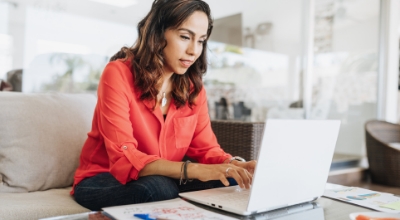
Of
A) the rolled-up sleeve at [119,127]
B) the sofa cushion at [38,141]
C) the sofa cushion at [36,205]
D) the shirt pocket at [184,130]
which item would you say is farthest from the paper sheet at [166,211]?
the sofa cushion at [38,141]

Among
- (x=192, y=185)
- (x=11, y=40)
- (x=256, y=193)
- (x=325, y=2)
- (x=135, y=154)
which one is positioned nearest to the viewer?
(x=256, y=193)

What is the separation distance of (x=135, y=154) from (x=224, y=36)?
2539 millimetres

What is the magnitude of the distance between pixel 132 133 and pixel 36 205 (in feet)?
1.31

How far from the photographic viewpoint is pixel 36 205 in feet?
4.27

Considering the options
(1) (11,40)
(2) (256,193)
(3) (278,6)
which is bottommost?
(2) (256,193)

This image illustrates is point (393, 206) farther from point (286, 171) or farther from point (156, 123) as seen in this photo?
point (156, 123)

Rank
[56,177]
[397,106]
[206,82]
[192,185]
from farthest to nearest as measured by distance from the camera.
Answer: [397,106] → [206,82] → [56,177] → [192,185]

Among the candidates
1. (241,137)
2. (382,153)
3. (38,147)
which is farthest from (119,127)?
(382,153)

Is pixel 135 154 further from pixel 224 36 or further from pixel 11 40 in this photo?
pixel 224 36

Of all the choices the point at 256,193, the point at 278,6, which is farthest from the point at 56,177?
the point at 278,6

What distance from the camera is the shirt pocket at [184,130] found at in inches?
62.0

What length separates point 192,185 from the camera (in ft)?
4.59

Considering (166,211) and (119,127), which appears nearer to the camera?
(166,211)

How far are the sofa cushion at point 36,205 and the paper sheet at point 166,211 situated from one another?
1.52ft
